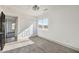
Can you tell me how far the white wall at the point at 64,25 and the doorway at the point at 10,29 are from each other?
2117mm

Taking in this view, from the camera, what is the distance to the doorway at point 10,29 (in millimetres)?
3113

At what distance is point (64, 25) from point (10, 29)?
2612 mm

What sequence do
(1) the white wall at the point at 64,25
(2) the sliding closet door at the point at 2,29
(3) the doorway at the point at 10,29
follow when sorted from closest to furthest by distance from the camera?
(2) the sliding closet door at the point at 2,29 → (3) the doorway at the point at 10,29 → (1) the white wall at the point at 64,25

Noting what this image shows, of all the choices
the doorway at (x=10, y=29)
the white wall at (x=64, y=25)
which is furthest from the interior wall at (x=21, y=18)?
the white wall at (x=64, y=25)

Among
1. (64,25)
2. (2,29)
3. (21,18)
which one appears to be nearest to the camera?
(2,29)

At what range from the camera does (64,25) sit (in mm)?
4000

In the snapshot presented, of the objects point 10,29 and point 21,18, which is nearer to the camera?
point 10,29

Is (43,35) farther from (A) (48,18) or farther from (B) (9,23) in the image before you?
(B) (9,23)

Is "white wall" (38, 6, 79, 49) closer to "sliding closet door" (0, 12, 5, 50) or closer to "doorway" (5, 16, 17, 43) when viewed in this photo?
"doorway" (5, 16, 17, 43)

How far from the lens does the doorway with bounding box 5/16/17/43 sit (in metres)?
3.11

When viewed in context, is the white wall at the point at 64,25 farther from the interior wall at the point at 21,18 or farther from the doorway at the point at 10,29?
the doorway at the point at 10,29

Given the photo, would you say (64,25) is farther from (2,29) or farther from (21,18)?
(2,29)

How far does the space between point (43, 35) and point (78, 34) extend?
2.22 metres

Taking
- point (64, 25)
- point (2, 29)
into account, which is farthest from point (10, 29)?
point (64, 25)
